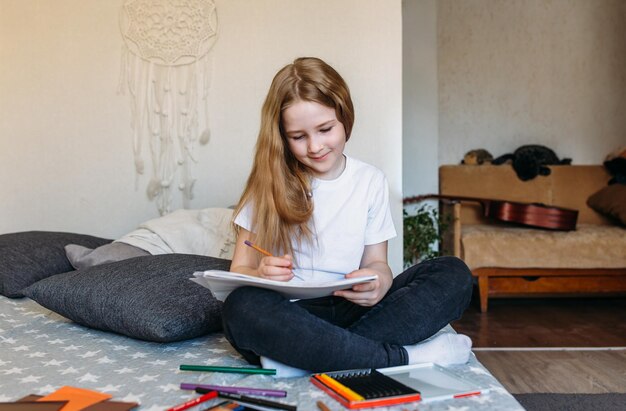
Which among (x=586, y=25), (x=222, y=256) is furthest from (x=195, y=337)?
(x=586, y=25)

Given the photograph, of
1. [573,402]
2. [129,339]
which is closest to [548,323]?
[573,402]

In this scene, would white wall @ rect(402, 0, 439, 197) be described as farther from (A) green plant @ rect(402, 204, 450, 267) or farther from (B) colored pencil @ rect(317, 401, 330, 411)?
(B) colored pencil @ rect(317, 401, 330, 411)

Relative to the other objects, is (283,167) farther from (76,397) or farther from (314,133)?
(76,397)

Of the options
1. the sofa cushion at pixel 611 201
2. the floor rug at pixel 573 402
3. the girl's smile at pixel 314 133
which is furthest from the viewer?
the sofa cushion at pixel 611 201

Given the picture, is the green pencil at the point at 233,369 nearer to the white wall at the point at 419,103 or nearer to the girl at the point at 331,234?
the girl at the point at 331,234

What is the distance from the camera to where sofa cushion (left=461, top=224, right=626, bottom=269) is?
3348 millimetres

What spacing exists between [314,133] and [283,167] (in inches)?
4.5

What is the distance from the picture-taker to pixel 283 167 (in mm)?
1483

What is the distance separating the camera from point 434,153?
4.12m

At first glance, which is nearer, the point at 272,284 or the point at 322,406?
the point at 322,406

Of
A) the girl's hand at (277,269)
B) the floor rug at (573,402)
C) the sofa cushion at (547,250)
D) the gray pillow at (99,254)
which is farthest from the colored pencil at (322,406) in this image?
the sofa cushion at (547,250)

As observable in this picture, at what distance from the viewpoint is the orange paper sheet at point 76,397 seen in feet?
3.33

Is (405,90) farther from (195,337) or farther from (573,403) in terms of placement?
(195,337)

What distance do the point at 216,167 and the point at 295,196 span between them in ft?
3.87
